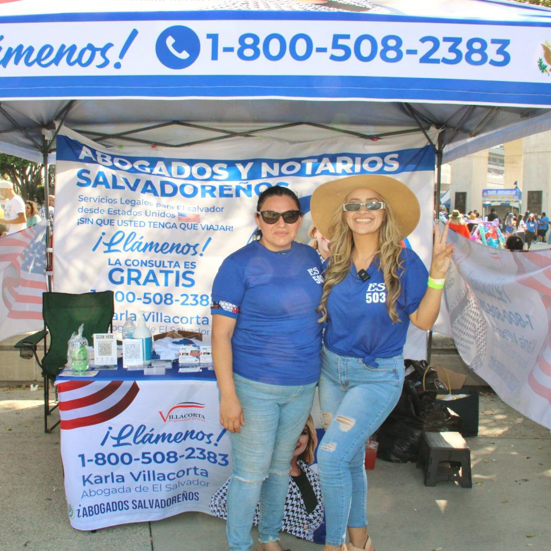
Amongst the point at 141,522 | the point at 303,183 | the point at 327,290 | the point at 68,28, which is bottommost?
the point at 141,522

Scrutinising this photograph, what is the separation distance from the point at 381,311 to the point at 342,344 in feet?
0.72

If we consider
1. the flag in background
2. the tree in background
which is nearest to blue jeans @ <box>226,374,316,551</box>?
the flag in background

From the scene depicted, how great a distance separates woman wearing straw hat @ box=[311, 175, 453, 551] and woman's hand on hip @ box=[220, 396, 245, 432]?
368mm

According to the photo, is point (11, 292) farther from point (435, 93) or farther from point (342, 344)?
point (435, 93)

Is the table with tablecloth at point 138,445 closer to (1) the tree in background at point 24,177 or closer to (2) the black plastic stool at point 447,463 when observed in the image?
(2) the black plastic stool at point 447,463

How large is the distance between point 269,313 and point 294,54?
3.72 ft

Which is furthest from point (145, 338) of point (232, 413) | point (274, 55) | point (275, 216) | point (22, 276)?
point (22, 276)

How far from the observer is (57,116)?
450 centimetres

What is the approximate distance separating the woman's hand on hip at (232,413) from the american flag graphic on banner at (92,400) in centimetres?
80

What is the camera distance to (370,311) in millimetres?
2408

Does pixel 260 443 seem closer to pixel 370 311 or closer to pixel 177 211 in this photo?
pixel 370 311

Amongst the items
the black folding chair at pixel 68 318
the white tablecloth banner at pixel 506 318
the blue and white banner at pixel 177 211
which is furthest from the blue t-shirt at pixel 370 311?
the blue and white banner at pixel 177 211

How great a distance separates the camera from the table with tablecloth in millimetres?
2973

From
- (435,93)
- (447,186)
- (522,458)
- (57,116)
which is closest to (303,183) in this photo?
(57,116)
